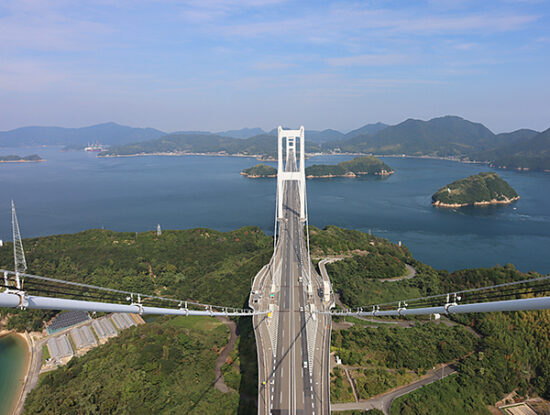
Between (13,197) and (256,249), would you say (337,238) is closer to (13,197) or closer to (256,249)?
(256,249)

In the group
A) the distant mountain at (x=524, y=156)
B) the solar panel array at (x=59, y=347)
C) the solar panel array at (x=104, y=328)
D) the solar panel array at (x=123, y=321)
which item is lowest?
the solar panel array at (x=59, y=347)

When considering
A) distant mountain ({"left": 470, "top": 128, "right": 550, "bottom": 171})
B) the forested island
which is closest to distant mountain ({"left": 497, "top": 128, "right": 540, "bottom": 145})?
distant mountain ({"left": 470, "top": 128, "right": 550, "bottom": 171})

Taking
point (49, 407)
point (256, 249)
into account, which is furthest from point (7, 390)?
point (256, 249)

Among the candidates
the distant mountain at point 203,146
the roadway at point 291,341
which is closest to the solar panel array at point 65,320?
the roadway at point 291,341

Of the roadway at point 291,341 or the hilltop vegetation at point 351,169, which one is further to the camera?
the hilltop vegetation at point 351,169

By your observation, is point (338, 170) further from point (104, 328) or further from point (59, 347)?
point (59, 347)

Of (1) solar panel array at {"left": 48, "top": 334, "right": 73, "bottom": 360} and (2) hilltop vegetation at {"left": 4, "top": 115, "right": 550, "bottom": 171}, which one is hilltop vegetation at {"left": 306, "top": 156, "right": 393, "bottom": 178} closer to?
(2) hilltop vegetation at {"left": 4, "top": 115, "right": 550, "bottom": 171}

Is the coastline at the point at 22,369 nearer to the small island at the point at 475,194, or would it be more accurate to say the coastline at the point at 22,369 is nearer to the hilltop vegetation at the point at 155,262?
the hilltop vegetation at the point at 155,262
